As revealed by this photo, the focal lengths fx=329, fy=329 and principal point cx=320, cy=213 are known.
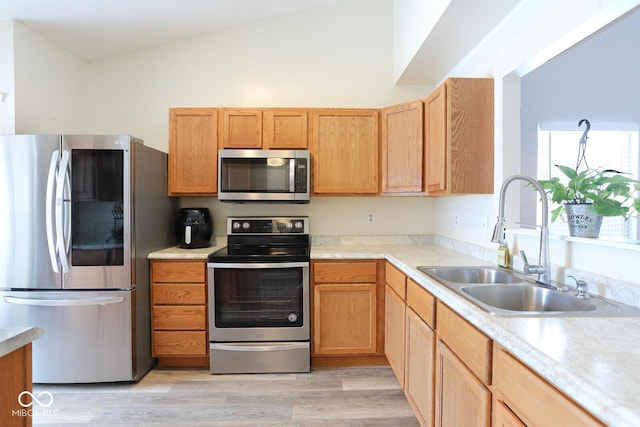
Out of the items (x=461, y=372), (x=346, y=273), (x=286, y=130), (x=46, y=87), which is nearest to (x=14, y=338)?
(x=461, y=372)

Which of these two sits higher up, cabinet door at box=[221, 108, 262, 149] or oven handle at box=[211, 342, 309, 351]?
cabinet door at box=[221, 108, 262, 149]

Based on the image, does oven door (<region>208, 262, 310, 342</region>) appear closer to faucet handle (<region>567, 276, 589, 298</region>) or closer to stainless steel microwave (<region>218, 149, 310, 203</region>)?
stainless steel microwave (<region>218, 149, 310, 203</region>)

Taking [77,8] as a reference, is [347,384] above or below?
below

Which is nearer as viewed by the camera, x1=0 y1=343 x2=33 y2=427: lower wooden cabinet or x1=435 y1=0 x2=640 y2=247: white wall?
x1=0 y1=343 x2=33 y2=427: lower wooden cabinet

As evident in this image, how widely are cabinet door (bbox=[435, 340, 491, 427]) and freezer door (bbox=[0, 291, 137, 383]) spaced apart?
1979 mm

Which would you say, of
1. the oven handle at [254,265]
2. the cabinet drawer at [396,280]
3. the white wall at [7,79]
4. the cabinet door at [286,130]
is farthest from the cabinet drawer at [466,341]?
the white wall at [7,79]

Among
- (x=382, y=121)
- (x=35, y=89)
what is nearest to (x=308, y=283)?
(x=382, y=121)

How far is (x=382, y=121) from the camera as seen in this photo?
2.76 meters

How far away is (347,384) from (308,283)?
2.44 ft

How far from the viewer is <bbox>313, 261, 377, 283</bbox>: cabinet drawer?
247cm

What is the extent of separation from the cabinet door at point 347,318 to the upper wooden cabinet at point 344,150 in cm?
83

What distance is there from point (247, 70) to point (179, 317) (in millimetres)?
2202

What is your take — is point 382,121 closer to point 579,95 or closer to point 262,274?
point 579,95

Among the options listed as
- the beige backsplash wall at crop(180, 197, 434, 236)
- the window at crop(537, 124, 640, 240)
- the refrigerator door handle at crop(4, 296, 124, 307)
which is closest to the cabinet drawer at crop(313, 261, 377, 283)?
the beige backsplash wall at crop(180, 197, 434, 236)
